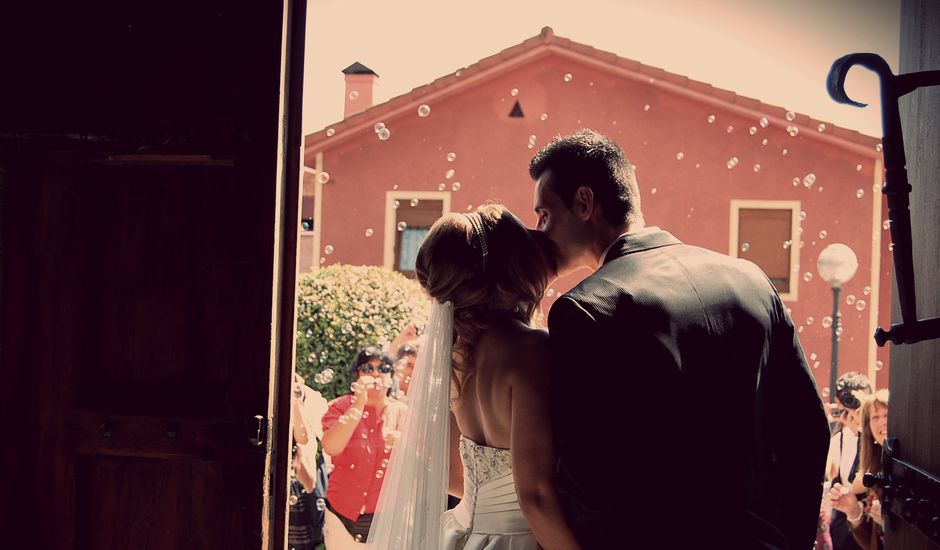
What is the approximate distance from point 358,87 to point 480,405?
39.6ft

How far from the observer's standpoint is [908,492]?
1.91m

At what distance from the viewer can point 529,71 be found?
12.2 m

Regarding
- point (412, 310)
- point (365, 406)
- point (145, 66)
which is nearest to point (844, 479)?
point (365, 406)

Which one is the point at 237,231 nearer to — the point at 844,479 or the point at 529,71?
→ the point at 844,479

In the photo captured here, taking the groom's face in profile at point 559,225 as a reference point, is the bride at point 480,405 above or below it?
below

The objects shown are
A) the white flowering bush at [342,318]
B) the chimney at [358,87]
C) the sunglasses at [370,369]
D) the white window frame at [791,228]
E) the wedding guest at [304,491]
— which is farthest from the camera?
the chimney at [358,87]

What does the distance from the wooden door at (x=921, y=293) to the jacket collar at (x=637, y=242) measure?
0.53 metres

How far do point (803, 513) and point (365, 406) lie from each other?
287 cm

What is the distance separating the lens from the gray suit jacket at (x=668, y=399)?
5.78 ft

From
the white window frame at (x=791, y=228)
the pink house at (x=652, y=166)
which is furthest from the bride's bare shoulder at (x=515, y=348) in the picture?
the white window frame at (x=791, y=228)

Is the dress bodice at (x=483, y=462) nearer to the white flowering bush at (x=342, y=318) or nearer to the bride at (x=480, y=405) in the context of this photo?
the bride at (x=480, y=405)

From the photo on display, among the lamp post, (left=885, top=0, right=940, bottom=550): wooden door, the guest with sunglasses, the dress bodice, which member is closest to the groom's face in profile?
the dress bodice

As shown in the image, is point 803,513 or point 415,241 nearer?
point 803,513

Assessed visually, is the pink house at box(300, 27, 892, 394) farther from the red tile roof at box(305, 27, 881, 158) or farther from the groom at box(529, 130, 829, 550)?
the groom at box(529, 130, 829, 550)
